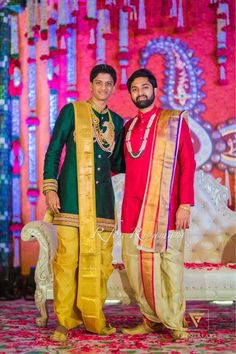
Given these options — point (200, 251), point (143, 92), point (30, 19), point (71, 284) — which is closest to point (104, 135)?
point (143, 92)

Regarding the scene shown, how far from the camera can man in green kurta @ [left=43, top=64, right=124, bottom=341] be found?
3.29m

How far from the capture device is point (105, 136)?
3.40 metres

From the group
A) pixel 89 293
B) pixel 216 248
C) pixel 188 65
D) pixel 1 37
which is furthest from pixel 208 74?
pixel 89 293

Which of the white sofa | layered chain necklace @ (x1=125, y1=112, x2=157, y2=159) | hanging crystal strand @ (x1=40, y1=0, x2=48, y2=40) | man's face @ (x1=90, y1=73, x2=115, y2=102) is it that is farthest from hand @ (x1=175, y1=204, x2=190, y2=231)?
hanging crystal strand @ (x1=40, y1=0, x2=48, y2=40)

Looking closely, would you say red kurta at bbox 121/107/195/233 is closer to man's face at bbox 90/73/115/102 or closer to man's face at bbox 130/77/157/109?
man's face at bbox 130/77/157/109

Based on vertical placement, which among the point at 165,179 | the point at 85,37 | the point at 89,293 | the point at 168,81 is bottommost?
the point at 89,293

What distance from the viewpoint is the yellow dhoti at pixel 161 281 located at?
3240mm

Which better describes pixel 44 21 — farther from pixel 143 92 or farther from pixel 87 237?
pixel 87 237

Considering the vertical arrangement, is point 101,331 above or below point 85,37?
below

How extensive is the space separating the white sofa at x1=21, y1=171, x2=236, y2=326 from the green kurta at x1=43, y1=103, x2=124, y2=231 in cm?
57

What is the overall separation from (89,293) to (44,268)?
621 millimetres

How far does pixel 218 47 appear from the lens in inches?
208

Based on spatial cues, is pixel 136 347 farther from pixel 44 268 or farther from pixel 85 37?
pixel 85 37

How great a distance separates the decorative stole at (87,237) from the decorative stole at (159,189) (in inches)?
10.1
